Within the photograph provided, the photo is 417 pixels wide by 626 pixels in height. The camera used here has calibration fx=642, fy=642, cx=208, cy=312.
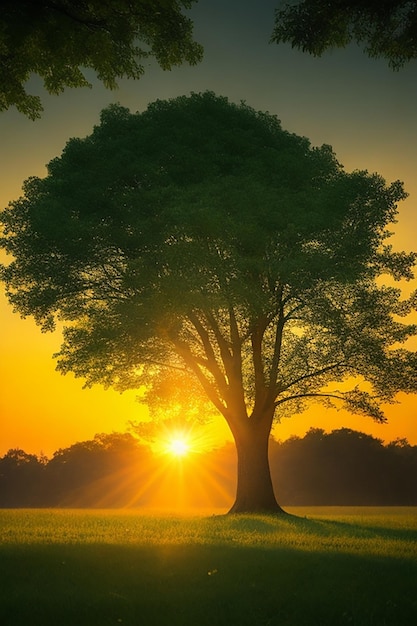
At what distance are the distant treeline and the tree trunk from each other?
32957 millimetres

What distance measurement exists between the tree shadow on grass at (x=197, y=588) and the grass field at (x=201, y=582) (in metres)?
0.02

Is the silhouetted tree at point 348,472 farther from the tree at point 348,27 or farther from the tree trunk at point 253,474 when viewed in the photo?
the tree at point 348,27

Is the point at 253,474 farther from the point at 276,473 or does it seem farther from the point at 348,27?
the point at 276,473

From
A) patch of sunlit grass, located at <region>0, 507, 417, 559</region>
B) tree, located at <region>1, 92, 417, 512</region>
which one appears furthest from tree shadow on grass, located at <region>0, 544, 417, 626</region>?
tree, located at <region>1, 92, 417, 512</region>

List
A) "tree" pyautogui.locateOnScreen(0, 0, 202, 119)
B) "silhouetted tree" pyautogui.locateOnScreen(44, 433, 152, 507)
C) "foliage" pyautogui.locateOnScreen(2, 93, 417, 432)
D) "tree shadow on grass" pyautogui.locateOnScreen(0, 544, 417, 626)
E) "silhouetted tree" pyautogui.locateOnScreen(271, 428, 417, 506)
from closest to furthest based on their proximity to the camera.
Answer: "tree shadow on grass" pyautogui.locateOnScreen(0, 544, 417, 626) < "tree" pyautogui.locateOnScreen(0, 0, 202, 119) < "foliage" pyautogui.locateOnScreen(2, 93, 417, 432) < "silhouetted tree" pyautogui.locateOnScreen(44, 433, 152, 507) < "silhouetted tree" pyautogui.locateOnScreen(271, 428, 417, 506)

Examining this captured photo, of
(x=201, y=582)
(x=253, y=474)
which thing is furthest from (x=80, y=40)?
(x=253, y=474)

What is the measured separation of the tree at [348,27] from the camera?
18.1 metres

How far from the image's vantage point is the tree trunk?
102 feet

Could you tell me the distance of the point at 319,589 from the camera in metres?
12.1

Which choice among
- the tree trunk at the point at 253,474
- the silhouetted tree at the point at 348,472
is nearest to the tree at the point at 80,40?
the tree trunk at the point at 253,474

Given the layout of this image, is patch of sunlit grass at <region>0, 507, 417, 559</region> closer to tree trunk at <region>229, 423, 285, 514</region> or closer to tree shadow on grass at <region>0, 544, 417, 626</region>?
tree shadow on grass at <region>0, 544, 417, 626</region>

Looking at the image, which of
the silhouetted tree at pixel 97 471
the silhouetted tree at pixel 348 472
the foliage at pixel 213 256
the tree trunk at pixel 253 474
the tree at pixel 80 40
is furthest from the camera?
the silhouetted tree at pixel 348 472

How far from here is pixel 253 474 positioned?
31.4m

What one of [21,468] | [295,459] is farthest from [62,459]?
[295,459]
